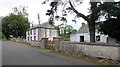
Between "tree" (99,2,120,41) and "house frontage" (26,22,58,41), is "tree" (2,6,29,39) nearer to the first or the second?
"house frontage" (26,22,58,41)

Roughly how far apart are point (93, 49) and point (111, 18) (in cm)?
511

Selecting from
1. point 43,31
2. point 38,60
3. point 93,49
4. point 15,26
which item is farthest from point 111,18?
point 15,26

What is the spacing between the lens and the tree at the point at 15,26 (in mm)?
97750

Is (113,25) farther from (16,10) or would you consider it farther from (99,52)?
(16,10)

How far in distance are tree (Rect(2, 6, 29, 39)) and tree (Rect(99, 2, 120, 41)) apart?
237 feet

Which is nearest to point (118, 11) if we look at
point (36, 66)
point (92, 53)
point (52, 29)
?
point (92, 53)

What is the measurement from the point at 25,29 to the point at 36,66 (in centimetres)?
8547

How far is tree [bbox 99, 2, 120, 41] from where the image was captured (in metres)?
23.2

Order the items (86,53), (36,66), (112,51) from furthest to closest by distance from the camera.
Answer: (86,53), (112,51), (36,66)

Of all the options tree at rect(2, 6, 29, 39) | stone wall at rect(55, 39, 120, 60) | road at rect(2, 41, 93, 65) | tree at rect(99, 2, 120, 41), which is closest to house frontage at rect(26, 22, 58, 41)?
tree at rect(2, 6, 29, 39)

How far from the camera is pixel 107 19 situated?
2536 cm

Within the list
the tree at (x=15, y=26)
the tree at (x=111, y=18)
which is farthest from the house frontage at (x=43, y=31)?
the tree at (x=111, y=18)

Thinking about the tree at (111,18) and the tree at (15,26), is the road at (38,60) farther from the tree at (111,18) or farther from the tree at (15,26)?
the tree at (15,26)

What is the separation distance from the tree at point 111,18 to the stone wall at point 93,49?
12.3ft
